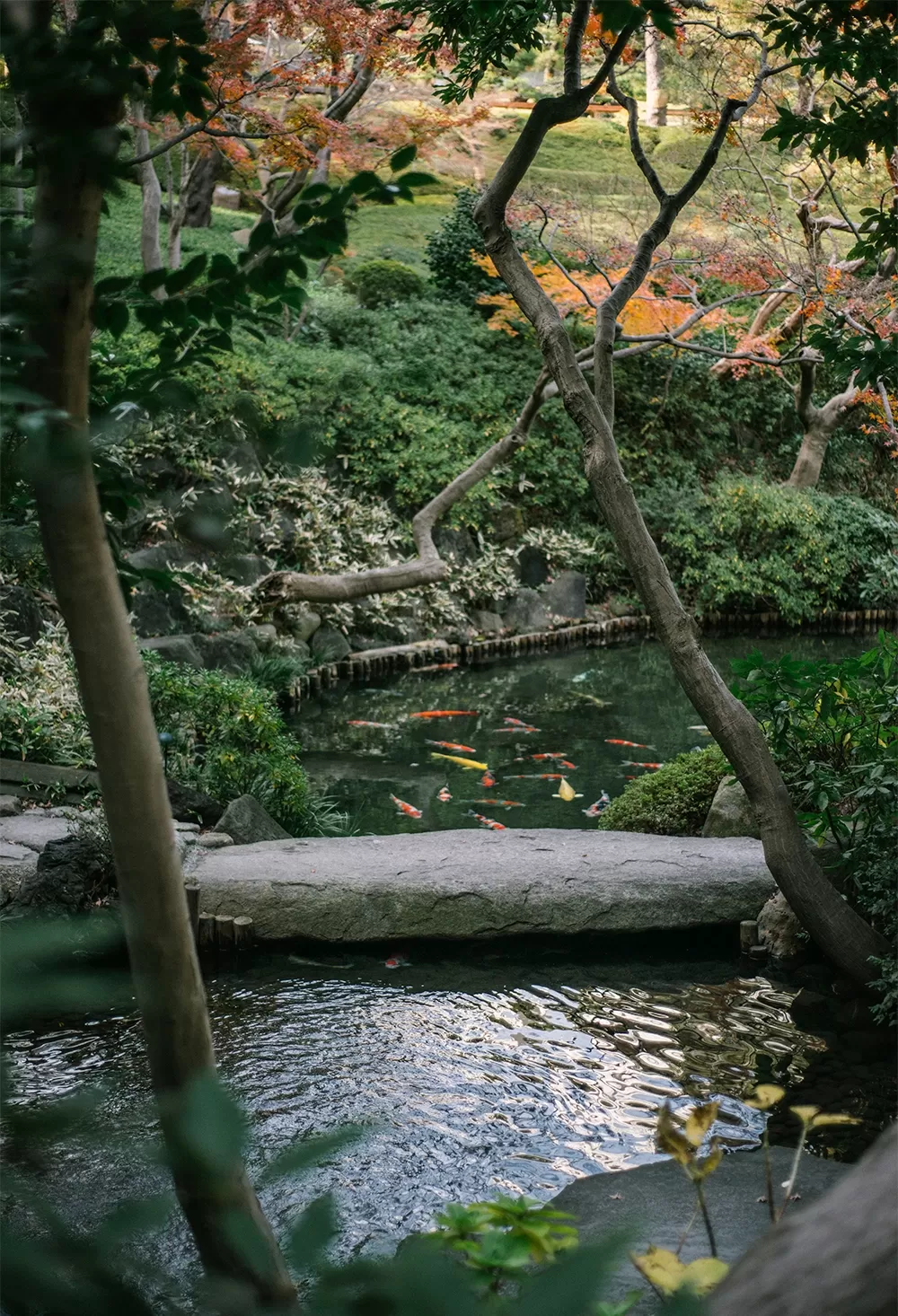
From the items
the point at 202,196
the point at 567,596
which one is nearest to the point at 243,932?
the point at 567,596

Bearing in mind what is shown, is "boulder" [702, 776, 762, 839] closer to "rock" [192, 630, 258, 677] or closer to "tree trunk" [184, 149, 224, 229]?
"rock" [192, 630, 258, 677]

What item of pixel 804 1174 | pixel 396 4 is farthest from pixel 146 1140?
pixel 396 4

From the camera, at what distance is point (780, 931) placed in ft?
16.2

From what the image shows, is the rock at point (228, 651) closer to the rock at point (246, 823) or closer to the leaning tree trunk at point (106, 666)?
the rock at point (246, 823)

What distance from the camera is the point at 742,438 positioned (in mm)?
17594

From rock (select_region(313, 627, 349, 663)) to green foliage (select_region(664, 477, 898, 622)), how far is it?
5335mm

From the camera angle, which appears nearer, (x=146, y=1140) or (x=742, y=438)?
(x=146, y=1140)

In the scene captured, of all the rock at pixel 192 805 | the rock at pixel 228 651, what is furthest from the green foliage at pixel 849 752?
the rock at pixel 228 651

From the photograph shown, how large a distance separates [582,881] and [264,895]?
1.45 meters

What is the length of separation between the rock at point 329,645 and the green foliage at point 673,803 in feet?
17.4

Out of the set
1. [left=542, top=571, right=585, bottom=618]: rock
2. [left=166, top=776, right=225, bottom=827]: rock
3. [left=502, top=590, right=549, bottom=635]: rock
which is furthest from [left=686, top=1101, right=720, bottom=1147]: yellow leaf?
[left=542, top=571, right=585, bottom=618]: rock

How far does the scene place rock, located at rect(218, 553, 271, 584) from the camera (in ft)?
36.8

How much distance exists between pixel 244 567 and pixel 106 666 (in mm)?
10554

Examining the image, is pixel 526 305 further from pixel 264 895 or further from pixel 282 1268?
pixel 282 1268
